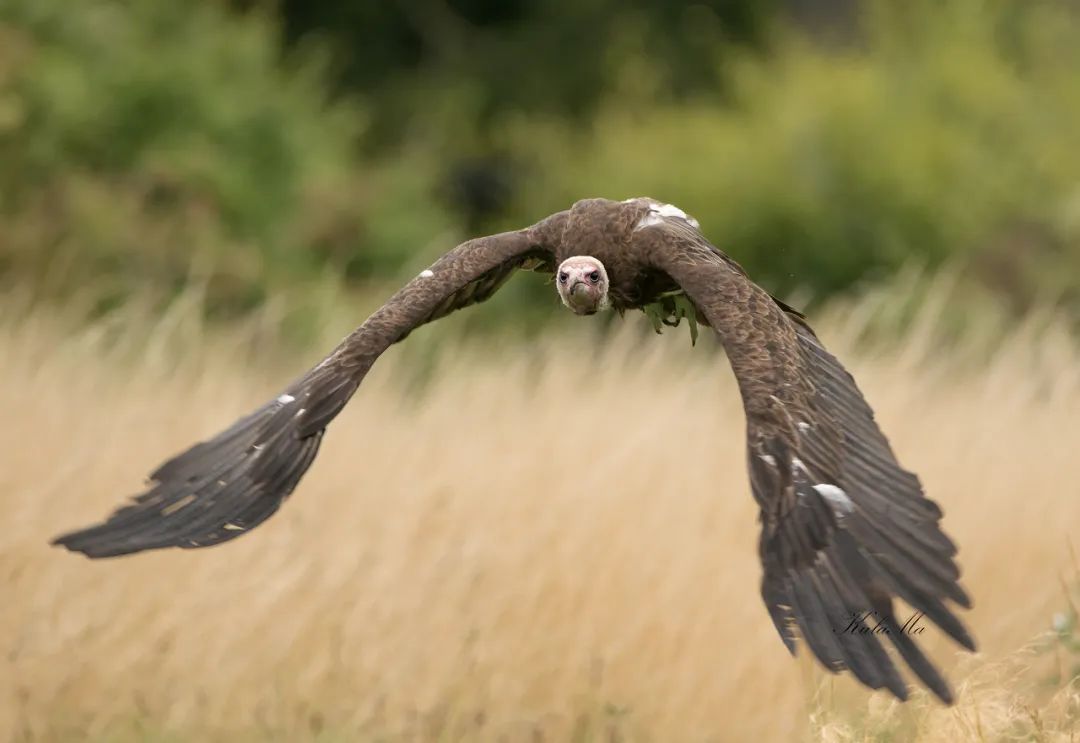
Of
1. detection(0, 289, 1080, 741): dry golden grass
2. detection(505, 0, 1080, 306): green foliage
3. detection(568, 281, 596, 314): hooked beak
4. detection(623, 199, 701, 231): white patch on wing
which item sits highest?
detection(505, 0, 1080, 306): green foliage

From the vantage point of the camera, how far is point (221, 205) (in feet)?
52.7

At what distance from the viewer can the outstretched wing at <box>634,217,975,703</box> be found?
500cm

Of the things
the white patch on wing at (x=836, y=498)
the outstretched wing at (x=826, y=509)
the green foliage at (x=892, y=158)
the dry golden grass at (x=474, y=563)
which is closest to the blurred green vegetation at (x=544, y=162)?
the green foliage at (x=892, y=158)

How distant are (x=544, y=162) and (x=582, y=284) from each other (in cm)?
1440

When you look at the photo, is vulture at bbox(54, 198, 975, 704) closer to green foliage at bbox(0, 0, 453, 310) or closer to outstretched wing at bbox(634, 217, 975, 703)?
outstretched wing at bbox(634, 217, 975, 703)

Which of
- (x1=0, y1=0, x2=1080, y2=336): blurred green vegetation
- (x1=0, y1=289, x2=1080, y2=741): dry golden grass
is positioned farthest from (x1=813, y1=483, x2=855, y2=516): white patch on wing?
(x1=0, y1=0, x2=1080, y2=336): blurred green vegetation

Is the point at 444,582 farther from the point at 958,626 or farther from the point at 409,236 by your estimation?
the point at 409,236

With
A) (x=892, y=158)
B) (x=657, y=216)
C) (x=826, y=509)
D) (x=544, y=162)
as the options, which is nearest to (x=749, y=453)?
(x=826, y=509)

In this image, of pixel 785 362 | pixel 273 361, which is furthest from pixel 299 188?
pixel 785 362

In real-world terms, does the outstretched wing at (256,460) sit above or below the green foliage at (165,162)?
below

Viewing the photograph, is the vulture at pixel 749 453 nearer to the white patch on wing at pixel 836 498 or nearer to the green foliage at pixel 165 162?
the white patch on wing at pixel 836 498

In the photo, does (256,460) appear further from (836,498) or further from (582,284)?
(836,498)

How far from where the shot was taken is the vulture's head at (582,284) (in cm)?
680

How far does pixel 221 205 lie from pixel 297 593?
28.8 ft
